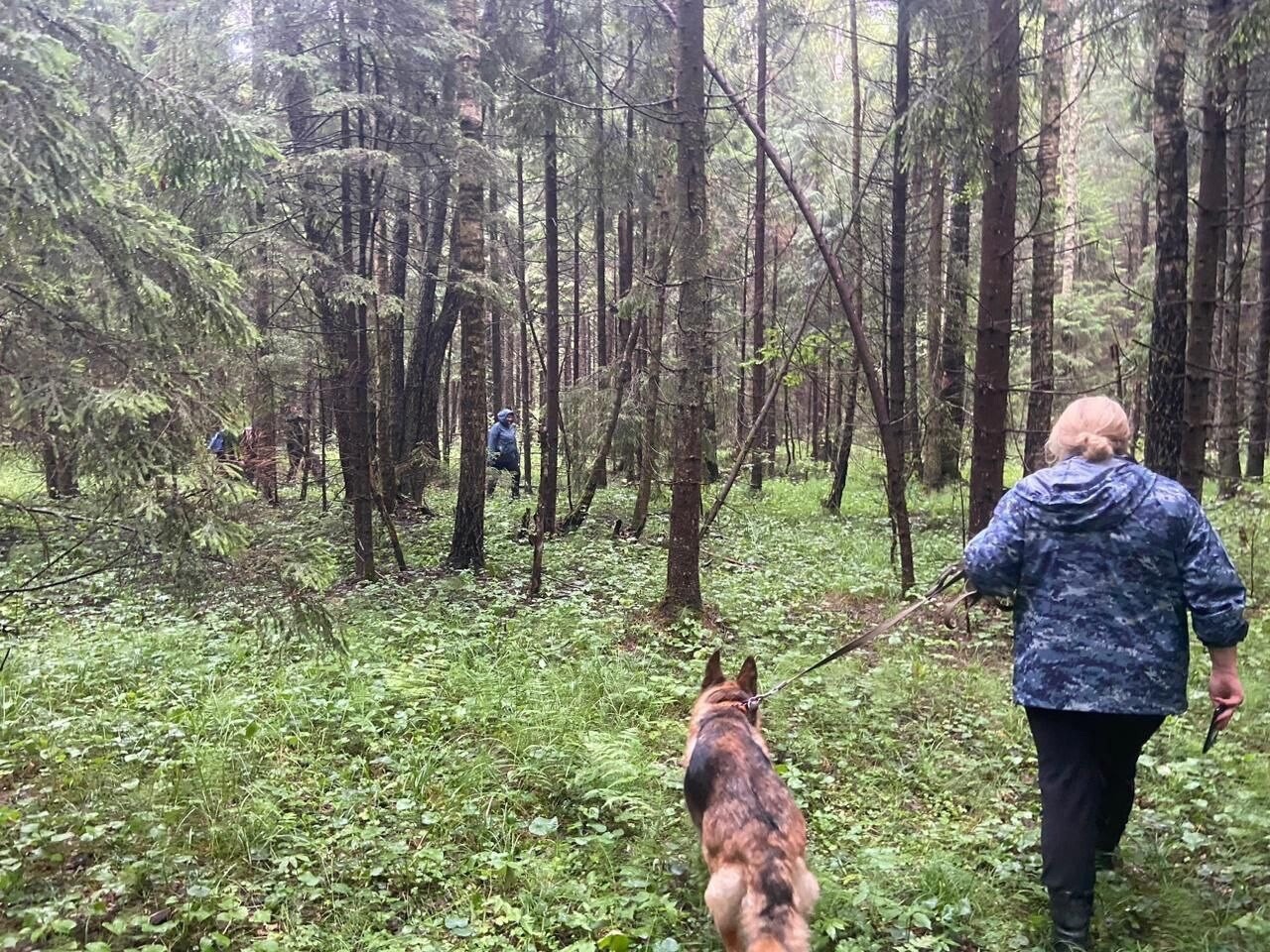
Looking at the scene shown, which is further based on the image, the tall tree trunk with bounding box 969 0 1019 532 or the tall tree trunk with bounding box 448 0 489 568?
the tall tree trunk with bounding box 448 0 489 568

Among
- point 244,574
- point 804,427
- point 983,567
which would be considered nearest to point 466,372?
point 244,574

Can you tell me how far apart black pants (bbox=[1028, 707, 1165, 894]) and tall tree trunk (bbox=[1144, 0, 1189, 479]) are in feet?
21.4

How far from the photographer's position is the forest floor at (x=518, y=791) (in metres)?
3.44

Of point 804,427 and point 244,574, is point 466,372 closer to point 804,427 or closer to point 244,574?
point 244,574

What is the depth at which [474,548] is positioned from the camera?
1058 cm

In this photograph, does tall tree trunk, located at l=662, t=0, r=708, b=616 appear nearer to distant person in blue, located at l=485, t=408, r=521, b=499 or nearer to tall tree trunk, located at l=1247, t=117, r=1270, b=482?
distant person in blue, located at l=485, t=408, r=521, b=499

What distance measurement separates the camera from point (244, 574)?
4.87m

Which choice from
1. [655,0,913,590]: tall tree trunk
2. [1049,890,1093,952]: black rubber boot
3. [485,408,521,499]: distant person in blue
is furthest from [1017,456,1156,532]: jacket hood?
[485,408,521,499]: distant person in blue

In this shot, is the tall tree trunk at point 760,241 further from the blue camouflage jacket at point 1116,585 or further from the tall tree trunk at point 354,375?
the blue camouflage jacket at point 1116,585

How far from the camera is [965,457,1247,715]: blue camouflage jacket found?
296 centimetres

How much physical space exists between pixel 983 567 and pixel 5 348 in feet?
16.9

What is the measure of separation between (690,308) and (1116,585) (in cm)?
550

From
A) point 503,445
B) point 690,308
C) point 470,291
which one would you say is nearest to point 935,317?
point 503,445

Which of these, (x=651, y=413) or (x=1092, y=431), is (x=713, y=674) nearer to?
(x=1092, y=431)
